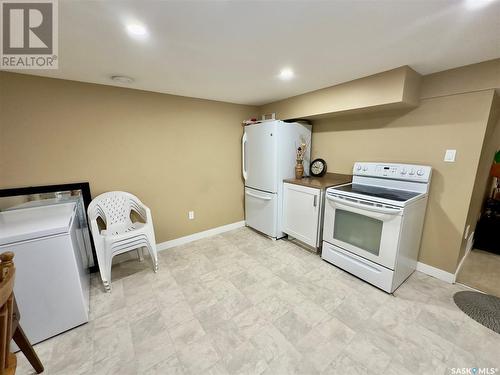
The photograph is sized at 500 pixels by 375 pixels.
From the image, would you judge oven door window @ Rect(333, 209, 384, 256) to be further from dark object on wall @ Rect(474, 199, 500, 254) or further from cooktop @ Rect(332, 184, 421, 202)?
dark object on wall @ Rect(474, 199, 500, 254)

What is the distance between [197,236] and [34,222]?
6.03 ft

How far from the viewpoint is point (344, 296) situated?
6.23 ft

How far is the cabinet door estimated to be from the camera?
98.8 inches

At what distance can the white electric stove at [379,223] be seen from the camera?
183cm

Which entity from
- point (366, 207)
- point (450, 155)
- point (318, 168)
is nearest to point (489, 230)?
point (450, 155)

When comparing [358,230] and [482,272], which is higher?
[358,230]

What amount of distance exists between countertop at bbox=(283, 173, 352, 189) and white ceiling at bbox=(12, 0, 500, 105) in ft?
3.78

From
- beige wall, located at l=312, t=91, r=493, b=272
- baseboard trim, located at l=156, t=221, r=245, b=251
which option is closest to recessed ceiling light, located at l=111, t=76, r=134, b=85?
baseboard trim, located at l=156, t=221, r=245, b=251

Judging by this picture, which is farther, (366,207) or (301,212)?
(301,212)

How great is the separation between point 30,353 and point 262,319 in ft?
4.89

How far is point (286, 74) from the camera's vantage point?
198 centimetres

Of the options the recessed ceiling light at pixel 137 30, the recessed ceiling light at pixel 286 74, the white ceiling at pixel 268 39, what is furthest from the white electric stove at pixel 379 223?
the recessed ceiling light at pixel 137 30

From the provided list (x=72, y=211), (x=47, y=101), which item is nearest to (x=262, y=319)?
(x=72, y=211)

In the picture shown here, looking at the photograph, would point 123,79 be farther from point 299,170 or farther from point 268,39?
point 299,170
